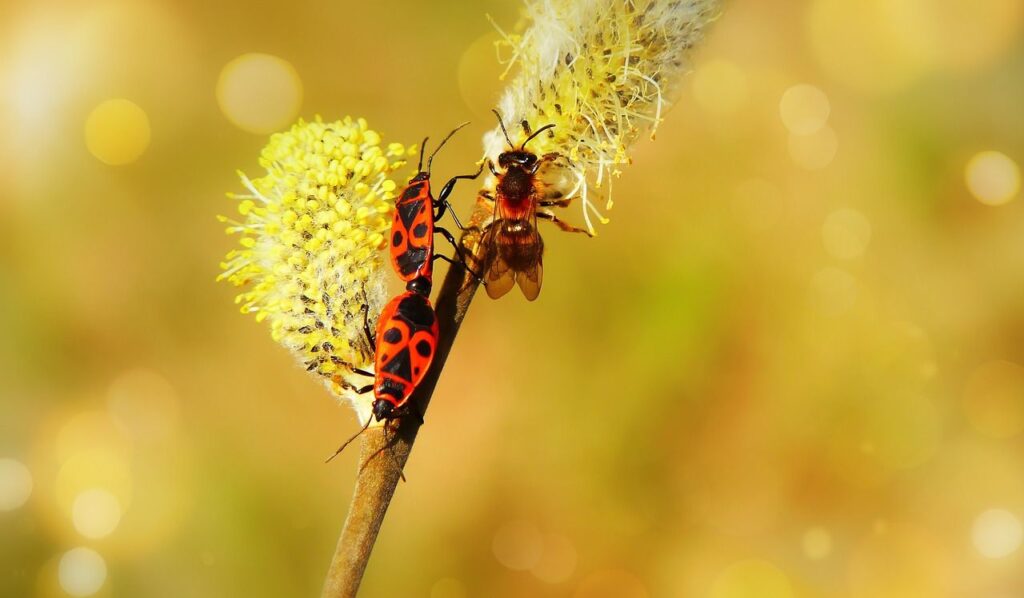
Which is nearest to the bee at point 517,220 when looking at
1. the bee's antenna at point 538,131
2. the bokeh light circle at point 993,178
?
the bee's antenna at point 538,131

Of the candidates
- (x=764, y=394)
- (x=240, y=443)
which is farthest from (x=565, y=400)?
(x=240, y=443)

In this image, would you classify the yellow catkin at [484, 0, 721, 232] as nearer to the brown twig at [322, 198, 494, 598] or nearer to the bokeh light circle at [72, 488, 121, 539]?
the brown twig at [322, 198, 494, 598]

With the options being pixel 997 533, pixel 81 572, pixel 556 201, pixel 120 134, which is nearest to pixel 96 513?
pixel 81 572

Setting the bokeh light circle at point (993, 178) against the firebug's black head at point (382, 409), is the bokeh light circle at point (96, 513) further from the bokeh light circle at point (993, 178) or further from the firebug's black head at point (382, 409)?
the bokeh light circle at point (993, 178)

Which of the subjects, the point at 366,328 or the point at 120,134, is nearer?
the point at 366,328

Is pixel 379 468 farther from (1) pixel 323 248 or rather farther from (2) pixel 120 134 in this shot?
(2) pixel 120 134

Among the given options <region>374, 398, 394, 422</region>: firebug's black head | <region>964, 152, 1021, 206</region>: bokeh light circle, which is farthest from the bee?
<region>964, 152, 1021, 206</region>: bokeh light circle
